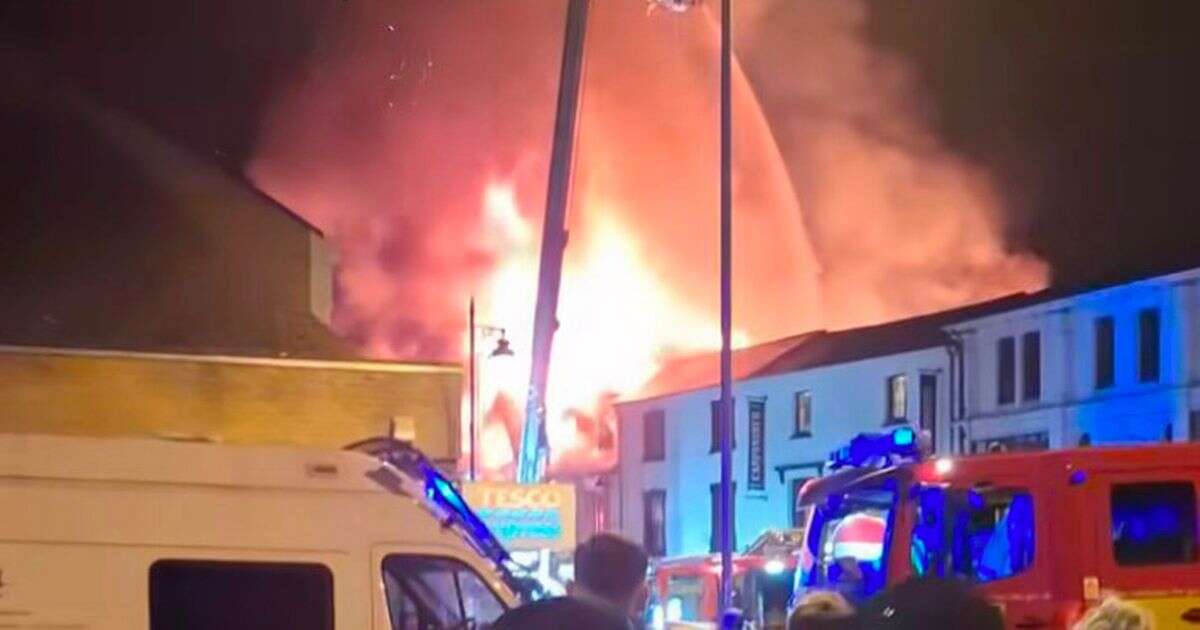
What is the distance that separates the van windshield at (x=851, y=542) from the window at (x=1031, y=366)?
32533mm

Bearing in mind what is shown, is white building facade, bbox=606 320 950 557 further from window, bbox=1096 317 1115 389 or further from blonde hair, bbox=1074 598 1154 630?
blonde hair, bbox=1074 598 1154 630

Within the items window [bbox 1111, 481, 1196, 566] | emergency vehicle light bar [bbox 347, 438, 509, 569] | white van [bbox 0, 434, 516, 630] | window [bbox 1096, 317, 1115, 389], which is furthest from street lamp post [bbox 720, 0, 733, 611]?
window [bbox 1096, 317, 1115, 389]

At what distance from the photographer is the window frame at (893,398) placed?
→ 4472 cm

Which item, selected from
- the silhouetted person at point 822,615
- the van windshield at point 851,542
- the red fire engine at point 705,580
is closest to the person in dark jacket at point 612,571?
the silhouetted person at point 822,615

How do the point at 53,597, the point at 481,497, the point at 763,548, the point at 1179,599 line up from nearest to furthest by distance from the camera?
1. the point at 53,597
2. the point at 1179,599
3. the point at 481,497
4. the point at 763,548

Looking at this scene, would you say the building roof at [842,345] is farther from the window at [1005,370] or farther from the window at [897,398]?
the window at [1005,370]

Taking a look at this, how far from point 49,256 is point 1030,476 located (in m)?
19.6

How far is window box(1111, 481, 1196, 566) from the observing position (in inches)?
350

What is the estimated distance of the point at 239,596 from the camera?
22.0 ft

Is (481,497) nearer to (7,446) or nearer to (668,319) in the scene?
(7,446)

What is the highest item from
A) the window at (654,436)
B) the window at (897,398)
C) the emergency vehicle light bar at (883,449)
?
the window at (897,398)

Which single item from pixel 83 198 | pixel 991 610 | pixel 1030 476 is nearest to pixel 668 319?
pixel 83 198

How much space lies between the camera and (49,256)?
83.8ft

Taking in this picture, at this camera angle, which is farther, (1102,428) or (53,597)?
(1102,428)
